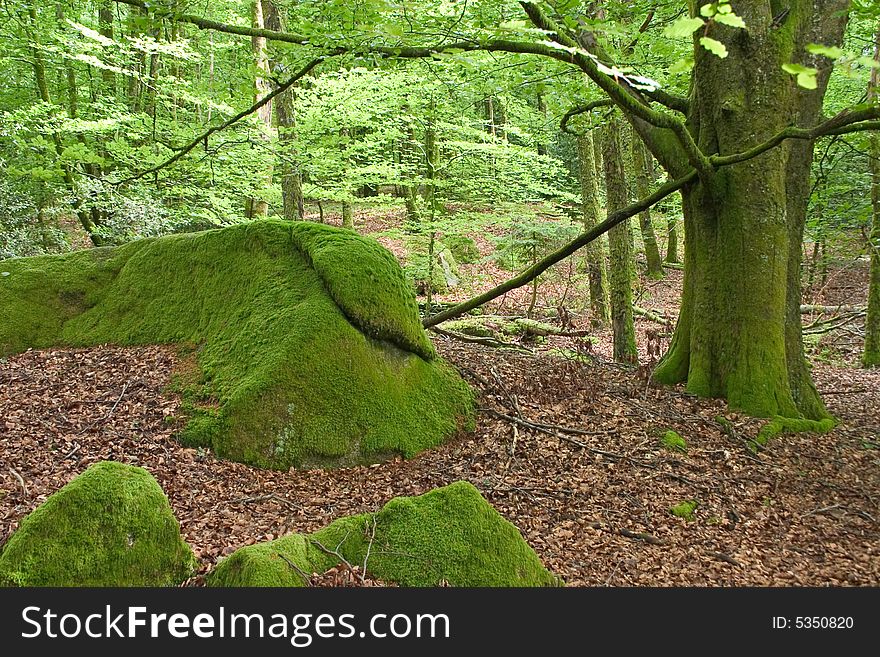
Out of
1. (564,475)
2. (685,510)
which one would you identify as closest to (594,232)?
(564,475)

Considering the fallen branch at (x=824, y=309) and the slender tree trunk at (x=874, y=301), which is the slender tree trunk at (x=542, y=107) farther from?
the fallen branch at (x=824, y=309)

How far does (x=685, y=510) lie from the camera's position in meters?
4.57

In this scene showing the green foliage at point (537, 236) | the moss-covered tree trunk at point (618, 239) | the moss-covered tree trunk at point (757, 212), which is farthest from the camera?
the green foliage at point (537, 236)

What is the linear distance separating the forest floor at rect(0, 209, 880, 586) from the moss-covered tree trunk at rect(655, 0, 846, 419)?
0.48 meters

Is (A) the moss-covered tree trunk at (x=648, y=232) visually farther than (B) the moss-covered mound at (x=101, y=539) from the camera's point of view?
Yes

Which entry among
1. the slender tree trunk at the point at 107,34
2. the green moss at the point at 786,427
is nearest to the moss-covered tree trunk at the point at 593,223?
the green moss at the point at 786,427

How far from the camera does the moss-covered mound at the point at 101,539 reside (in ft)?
8.71

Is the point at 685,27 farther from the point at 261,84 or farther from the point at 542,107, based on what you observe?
the point at 542,107

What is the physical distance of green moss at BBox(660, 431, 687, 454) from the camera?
18.0ft

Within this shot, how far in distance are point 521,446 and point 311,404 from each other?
198 cm

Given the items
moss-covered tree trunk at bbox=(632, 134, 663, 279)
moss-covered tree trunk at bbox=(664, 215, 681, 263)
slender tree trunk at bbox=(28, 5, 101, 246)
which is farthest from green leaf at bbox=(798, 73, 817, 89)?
moss-covered tree trunk at bbox=(664, 215, 681, 263)

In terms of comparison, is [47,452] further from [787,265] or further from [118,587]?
[787,265]

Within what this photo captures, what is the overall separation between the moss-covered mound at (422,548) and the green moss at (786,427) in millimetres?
3417

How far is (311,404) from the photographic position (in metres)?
5.21
